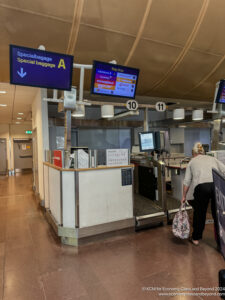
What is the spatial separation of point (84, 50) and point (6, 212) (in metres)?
4.06

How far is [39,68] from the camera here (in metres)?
2.60

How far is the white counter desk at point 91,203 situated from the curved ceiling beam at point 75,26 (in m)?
2.64

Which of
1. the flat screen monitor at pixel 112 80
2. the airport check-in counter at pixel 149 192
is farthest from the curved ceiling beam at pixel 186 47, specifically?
the airport check-in counter at pixel 149 192

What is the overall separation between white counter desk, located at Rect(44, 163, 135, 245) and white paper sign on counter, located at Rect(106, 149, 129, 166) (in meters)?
0.08

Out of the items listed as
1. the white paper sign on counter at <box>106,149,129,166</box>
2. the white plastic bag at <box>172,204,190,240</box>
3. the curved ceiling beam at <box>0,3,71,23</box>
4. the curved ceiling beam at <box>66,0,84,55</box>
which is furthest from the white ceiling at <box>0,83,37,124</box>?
the white plastic bag at <box>172,204,190,240</box>

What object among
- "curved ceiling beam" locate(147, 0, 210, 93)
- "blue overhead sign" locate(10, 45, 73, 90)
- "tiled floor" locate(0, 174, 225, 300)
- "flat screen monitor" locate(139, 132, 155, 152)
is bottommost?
"tiled floor" locate(0, 174, 225, 300)

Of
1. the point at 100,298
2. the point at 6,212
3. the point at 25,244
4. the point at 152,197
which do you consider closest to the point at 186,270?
the point at 100,298

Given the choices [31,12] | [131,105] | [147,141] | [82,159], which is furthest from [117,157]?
[31,12]

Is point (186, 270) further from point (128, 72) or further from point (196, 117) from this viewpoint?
point (196, 117)

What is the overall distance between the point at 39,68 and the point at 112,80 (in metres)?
1.21

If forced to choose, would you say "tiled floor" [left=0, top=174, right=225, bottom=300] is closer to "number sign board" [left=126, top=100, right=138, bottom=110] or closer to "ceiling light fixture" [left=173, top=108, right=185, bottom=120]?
"number sign board" [left=126, top=100, right=138, bottom=110]

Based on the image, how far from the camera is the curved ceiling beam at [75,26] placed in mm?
3547

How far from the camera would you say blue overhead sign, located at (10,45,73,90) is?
2455mm

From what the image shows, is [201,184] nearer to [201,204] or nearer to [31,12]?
[201,204]
